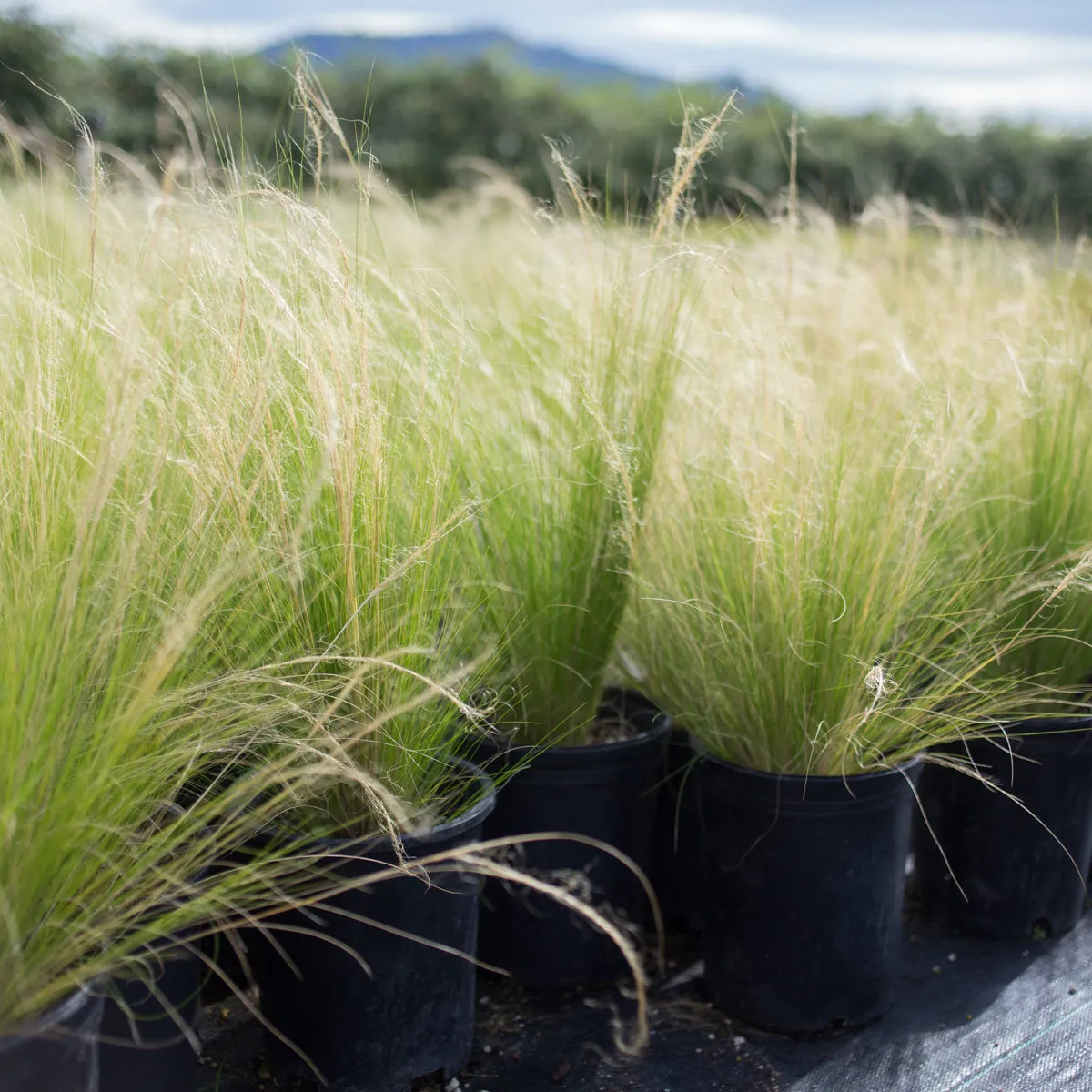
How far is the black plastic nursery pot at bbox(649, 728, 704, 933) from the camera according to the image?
217cm

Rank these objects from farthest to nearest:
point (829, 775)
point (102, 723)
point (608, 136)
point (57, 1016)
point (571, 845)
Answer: point (608, 136) < point (571, 845) < point (829, 775) < point (102, 723) < point (57, 1016)

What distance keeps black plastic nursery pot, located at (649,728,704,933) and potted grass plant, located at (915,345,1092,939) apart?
0.51 meters

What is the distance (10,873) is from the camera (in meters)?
1.14

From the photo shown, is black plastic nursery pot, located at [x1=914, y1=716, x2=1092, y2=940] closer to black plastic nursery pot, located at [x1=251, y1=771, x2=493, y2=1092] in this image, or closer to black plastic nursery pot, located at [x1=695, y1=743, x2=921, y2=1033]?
black plastic nursery pot, located at [x1=695, y1=743, x2=921, y2=1033]

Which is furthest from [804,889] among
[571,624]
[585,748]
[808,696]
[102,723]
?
[102,723]

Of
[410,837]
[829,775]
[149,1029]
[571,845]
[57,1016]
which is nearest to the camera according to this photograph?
[57,1016]

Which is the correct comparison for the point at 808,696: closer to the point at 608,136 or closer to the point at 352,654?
the point at 352,654

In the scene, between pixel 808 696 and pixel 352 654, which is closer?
pixel 352 654

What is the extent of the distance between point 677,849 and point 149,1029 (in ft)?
3.68

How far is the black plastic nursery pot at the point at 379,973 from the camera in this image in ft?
5.18

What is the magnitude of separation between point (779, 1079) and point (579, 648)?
0.77m

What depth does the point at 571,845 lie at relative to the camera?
198cm

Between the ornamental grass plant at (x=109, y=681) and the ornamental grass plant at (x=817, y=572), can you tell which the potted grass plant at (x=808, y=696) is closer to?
the ornamental grass plant at (x=817, y=572)

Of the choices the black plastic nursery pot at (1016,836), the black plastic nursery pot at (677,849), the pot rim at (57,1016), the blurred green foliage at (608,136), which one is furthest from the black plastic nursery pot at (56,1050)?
the blurred green foliage at (608,136)
